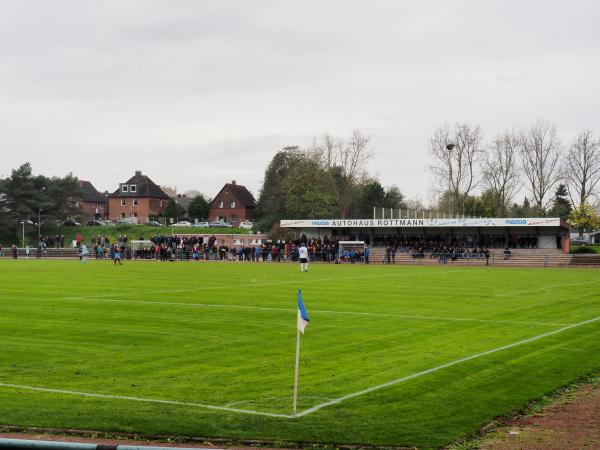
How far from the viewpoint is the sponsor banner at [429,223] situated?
71250 mm

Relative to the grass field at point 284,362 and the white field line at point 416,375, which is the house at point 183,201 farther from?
the white field line at point 416,375

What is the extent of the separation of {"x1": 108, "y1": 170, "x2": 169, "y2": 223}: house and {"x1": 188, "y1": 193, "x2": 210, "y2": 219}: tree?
903 centimetres

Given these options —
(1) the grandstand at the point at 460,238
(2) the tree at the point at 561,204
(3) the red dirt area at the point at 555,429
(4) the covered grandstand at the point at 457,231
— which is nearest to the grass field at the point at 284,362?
(3) the red dirt area at the point at 555,429

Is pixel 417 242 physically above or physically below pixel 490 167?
below

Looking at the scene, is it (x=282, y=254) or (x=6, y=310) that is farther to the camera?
→ (x=282, y=254)

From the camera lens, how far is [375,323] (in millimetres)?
19906

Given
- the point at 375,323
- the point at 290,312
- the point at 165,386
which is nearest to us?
the point at 165,386

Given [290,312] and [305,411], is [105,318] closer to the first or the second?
[290,312]

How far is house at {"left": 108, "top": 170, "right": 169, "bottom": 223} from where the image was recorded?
5531 inches

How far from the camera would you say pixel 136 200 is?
14112 centimetres

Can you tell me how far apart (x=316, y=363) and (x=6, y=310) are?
12341 mm

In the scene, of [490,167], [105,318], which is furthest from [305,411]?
[490,167]

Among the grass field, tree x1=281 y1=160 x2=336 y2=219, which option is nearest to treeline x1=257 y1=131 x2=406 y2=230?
tree x1=281 y1=160 x2=336 y2=219

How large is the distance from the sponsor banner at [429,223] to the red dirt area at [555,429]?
6220 centimetres
